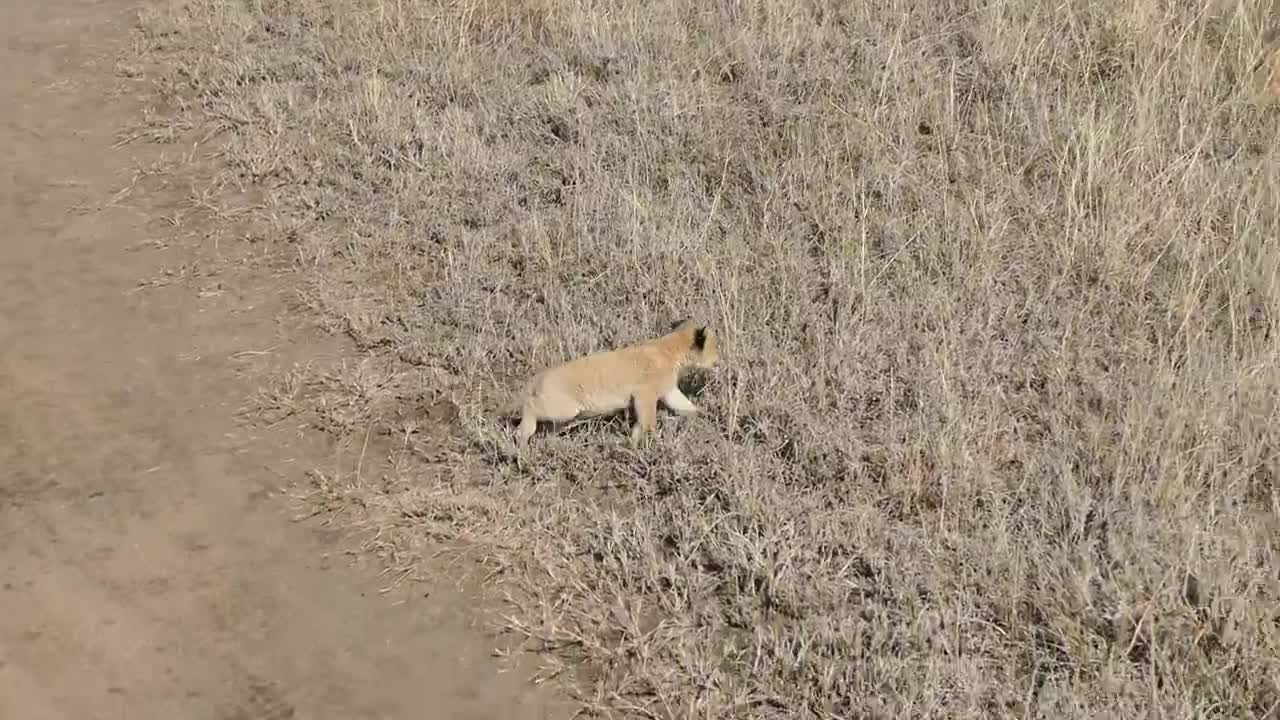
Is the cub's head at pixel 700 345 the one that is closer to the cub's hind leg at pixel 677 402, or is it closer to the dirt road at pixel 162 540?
the cub's hind leg at pixel 677 402

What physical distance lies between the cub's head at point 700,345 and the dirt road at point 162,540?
1450mm

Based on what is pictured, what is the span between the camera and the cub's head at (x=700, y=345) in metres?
4.30

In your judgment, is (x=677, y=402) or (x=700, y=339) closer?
(x=700, y=339)

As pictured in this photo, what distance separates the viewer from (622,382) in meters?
4.22

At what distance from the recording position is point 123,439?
462 cm

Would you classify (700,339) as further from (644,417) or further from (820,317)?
(820,317)

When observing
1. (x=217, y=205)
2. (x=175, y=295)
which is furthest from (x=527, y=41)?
(x=175, y=295)

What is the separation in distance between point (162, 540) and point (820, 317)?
3115 mm

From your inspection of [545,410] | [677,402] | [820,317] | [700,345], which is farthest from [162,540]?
[820,317]

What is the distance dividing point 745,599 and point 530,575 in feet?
2.72

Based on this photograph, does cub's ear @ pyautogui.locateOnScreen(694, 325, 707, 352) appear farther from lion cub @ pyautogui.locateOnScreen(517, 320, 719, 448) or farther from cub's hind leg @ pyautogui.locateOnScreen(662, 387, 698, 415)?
cub's hind leg @ pyautogui.locateOnScreen(662, 387, 698, 415)

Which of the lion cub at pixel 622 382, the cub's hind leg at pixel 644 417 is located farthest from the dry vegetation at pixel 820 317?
the lion cub at pixel 622 382

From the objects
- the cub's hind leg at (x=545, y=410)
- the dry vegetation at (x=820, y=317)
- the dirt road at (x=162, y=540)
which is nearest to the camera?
the dry vegetation at (x=820, y=317)

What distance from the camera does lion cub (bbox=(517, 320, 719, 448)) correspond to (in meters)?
4.18
